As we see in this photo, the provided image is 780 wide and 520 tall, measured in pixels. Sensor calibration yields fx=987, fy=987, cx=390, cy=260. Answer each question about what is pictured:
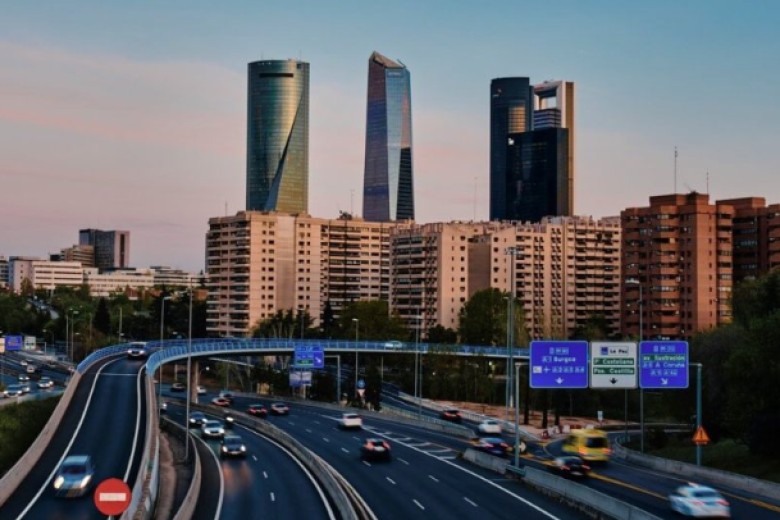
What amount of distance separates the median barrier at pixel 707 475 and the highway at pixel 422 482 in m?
10.2

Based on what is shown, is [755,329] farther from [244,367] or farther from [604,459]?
[244,367]

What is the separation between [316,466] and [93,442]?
14.9 m

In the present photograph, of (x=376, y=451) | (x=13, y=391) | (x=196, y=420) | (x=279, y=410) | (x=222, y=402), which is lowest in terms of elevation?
(x=222, y=402)

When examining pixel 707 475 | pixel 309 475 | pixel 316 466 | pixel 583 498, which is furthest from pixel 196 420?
pixel 583 498

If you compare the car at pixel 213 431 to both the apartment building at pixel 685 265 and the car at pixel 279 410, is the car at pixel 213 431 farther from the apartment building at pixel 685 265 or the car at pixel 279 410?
the apartment building at pixel 685 265

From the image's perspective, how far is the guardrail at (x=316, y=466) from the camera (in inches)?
1749


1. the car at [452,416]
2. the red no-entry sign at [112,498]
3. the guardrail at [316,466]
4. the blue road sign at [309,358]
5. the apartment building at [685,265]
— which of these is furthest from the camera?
the apartment building at [685,265]

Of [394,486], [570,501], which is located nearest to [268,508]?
[394,486]

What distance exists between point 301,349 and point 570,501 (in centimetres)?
8032

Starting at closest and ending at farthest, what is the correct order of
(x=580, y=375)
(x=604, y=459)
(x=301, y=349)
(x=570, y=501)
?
(x=570, y=501), (x=580, y=375), (x=604, y=459), (x=301, y=349)

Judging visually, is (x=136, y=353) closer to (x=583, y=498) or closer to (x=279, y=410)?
(x=279, y=410)

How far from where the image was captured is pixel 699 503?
132ft

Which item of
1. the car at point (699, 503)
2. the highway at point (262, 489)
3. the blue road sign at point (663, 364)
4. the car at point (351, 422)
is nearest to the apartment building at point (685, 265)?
the car at point (351, 422)

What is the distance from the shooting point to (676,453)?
79.0 metres
